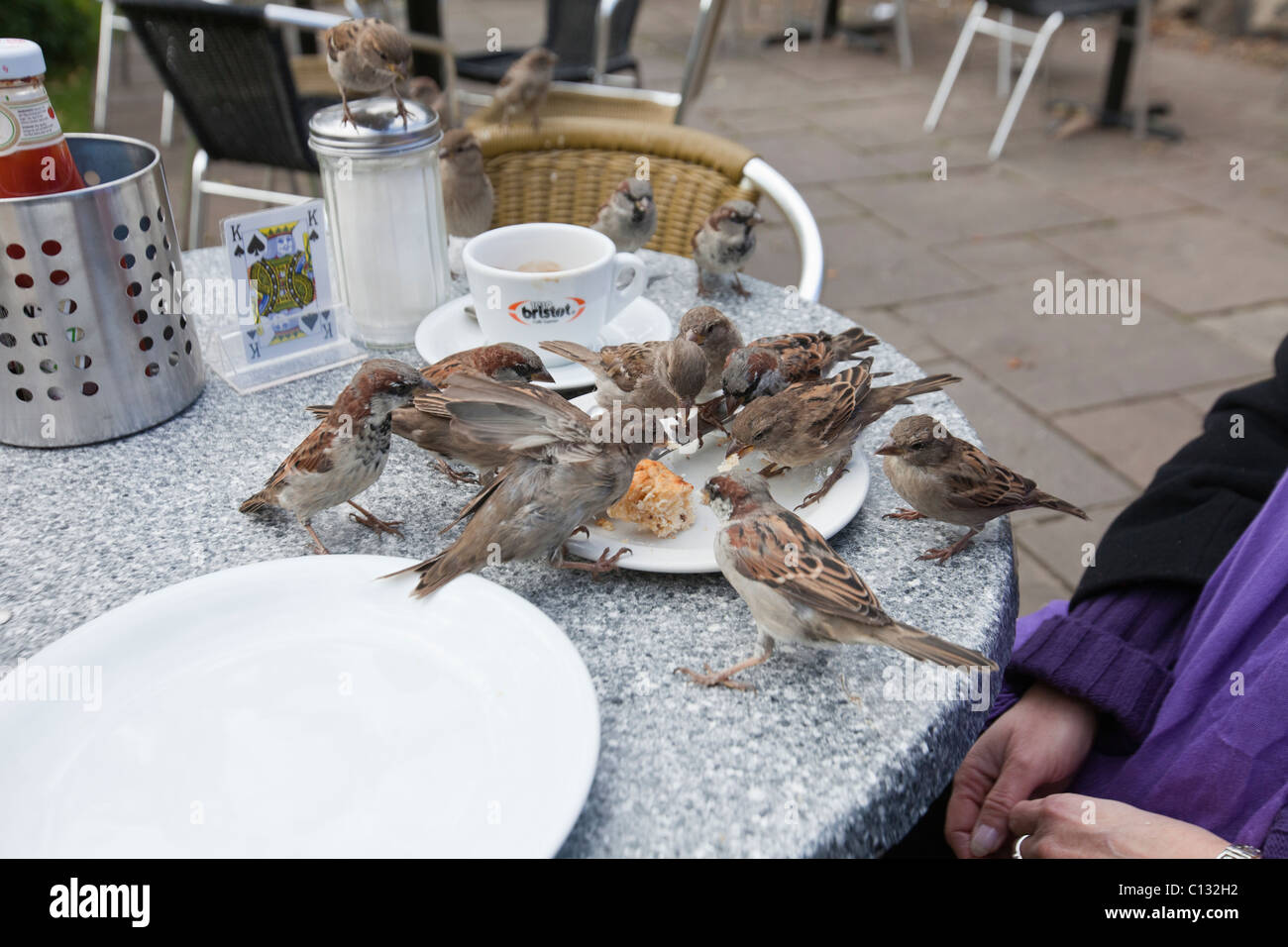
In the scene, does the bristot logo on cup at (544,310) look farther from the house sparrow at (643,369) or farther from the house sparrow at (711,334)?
the house sparrow at (711,334)

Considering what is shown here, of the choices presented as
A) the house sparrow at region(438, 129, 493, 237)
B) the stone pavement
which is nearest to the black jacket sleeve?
the stone pavement

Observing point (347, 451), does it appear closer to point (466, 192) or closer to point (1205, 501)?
point (466, 192)

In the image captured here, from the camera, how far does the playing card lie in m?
1.73

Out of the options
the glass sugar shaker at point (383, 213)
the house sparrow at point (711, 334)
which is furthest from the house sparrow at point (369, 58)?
the house sparrow at point (711, 334)

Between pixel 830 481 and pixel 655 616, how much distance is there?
1.40 feet

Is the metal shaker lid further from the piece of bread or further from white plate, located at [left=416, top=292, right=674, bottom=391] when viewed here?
the piece of bread

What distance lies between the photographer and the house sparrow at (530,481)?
1318 millimetres

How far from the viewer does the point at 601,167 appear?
308cm

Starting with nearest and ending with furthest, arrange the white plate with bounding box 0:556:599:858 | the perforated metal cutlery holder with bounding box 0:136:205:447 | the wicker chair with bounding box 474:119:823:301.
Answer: the white plate with bounding box 0:556:599:858, the perforated metal cutlery holder with bounding box 0:136:205:447, the wicker chair with bounding box 474:119:823:301

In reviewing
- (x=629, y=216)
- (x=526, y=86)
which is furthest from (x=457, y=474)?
(x=526, y=86)

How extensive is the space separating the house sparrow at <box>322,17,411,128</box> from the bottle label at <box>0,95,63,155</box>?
0.59m

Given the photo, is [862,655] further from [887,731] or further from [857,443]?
[857,443]

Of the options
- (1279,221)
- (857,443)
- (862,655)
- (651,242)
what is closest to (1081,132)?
(1279,221)
